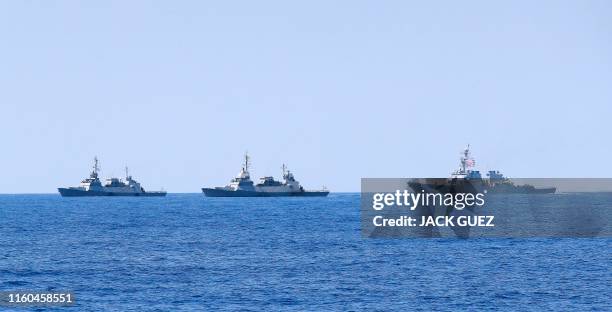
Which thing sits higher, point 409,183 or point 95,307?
point 409,183

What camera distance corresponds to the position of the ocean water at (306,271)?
60344mm

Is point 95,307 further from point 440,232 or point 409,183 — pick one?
point 409,183

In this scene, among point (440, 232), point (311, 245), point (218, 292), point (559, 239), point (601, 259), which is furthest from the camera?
point (440, 232)

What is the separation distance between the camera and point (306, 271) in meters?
75.9

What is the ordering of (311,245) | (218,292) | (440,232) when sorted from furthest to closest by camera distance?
(440,232)
(311,245)
(218,292)

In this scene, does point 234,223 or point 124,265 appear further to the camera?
point 234,223

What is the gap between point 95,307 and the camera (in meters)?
57.6

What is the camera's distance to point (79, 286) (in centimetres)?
6650

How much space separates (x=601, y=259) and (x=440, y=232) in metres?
41.1

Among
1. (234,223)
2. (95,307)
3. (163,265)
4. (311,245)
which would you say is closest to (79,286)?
(95,307)

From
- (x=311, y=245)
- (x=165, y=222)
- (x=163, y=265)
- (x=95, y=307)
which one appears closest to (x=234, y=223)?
(x=165, y=222)

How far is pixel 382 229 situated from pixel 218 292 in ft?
217

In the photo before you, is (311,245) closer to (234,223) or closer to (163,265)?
(163,265)

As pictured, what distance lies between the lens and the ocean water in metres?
60.3
